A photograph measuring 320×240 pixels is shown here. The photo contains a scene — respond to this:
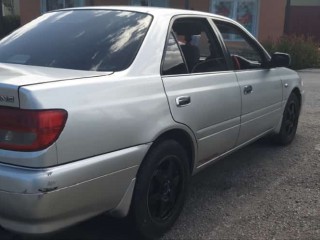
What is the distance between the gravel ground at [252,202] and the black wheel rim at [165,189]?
18cm

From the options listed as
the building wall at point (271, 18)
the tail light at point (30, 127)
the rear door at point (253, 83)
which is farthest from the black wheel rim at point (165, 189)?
the building wall at point (271, 18)

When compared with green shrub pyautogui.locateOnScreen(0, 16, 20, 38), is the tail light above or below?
above

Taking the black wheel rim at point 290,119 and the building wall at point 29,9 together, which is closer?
the black wheel rim at point 290,119

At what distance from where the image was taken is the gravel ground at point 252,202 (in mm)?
3410

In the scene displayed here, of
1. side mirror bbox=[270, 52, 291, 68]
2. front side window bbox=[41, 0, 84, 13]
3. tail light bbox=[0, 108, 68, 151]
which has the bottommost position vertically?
front side window bbox=[41, 0, 84, 13]

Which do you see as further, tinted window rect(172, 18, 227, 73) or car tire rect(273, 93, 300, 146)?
car tire rect(273, 93, 300, 146)

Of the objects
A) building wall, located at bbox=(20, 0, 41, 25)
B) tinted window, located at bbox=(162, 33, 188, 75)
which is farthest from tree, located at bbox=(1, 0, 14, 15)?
tinted window, located at bbox=(162, 33, 188, 75)

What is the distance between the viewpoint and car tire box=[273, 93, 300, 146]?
5.55 meters

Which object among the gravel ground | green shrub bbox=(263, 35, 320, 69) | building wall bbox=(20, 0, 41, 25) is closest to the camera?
the gravel ground

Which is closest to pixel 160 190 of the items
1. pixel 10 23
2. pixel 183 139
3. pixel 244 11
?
pixel 183 139

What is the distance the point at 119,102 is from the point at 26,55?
0.99 m

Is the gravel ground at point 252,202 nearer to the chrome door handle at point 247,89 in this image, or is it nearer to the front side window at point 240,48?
the chrome door handle at point 247,89

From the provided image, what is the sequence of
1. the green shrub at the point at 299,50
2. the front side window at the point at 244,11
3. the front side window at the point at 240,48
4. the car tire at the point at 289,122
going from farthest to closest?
the front side window at the point at 244,11, the green shrub at the point at 299,50, the car tire at the point at 289,122, the front side window at the point at 240,48

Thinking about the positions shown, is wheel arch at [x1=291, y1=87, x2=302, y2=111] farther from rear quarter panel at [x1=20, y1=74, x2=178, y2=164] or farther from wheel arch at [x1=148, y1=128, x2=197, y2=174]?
rear quarter panel at [x1=20, y1=74, x2=178, y2=164]
